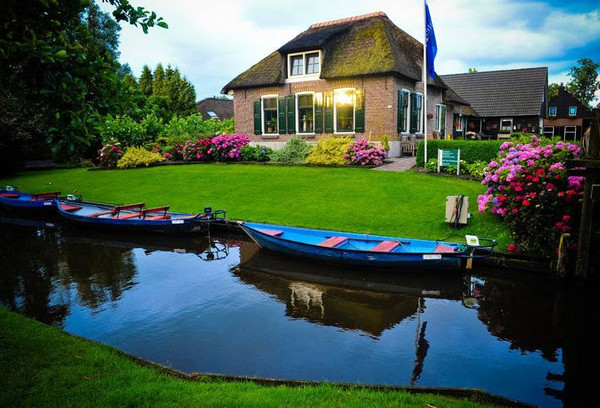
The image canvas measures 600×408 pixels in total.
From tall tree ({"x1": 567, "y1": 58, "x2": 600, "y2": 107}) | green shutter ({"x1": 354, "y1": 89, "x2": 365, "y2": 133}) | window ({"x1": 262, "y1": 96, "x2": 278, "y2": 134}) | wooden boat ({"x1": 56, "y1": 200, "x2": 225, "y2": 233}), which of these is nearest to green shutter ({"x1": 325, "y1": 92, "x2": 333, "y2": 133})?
green shutter ({"x1": 354, "y1": 89, "x2": 365, "y2": 133})

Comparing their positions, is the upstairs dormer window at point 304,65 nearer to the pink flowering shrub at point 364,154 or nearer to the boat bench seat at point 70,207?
the pink flowering shrub at point 364,154

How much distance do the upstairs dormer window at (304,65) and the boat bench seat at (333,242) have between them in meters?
14.7

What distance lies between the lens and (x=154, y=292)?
8938mm

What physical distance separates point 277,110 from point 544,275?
18.0 metres

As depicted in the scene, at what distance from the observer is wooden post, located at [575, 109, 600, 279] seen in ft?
26.0

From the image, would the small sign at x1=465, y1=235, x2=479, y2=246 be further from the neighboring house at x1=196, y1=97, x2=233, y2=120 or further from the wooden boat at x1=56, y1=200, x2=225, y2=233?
the neighboring house at x1=196, y1=97, x2=233, y2=120

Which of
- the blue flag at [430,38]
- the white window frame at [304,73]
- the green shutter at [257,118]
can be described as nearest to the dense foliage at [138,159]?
the green shutter at [257,118]

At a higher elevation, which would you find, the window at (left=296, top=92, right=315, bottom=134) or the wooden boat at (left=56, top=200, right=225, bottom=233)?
the window at (left=296, top=92, right=315, bottom=134)

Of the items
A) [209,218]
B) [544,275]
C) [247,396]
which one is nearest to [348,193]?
[209,218]

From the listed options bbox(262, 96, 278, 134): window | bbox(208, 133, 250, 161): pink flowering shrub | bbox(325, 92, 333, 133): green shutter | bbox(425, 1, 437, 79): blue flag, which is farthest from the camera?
bbox(262, 96, 278, 134): window

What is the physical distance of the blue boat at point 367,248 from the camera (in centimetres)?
918

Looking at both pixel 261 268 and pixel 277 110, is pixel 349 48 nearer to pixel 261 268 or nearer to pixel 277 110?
pixel 277 110

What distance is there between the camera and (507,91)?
117 feet

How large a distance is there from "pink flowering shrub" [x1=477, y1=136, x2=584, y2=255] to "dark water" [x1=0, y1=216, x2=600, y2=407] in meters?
1.03
